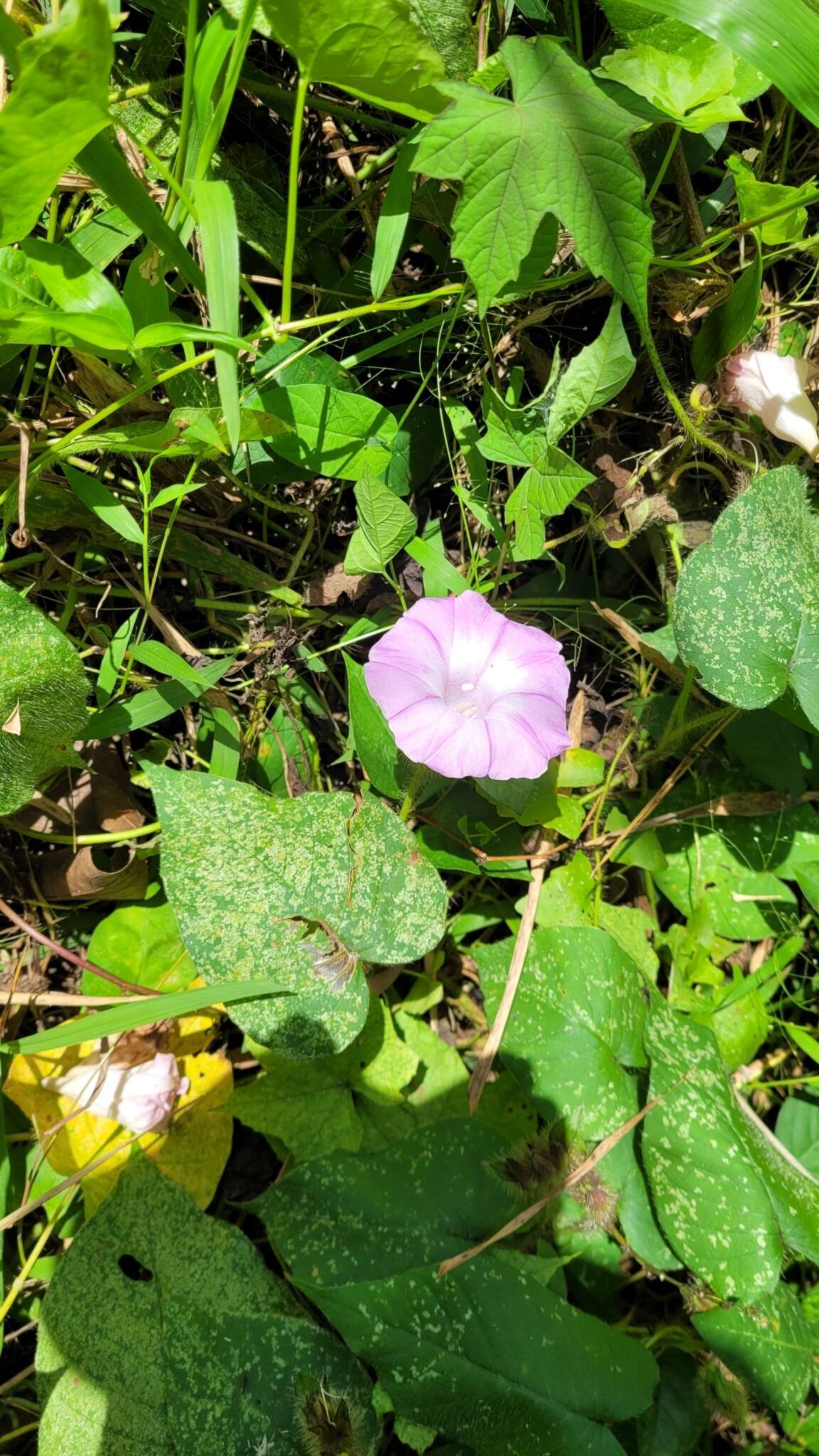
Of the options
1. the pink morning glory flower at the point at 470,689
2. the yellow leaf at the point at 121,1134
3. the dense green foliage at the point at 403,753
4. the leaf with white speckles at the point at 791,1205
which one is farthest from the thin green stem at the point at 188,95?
the leaf with white speckles at the point at 791,1205

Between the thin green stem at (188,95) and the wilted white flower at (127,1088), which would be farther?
the wilted white flower at (127,1088)

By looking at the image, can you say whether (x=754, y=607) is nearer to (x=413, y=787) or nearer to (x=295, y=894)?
(x=413, y=787)

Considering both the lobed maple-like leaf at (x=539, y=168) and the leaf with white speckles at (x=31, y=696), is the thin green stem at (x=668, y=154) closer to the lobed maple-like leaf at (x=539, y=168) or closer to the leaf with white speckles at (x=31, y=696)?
the lobed maple-like leaf at (x=539, y=168)

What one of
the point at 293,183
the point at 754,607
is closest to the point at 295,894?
Result: the point at 754,607

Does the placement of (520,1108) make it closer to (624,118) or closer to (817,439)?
(817,439)

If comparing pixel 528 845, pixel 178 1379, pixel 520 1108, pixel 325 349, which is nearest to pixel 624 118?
pixel 325 349

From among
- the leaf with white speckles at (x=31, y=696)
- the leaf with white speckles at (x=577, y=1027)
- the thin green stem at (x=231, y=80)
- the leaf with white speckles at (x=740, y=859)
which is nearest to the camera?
the thin green stem at (x=231, y=80)

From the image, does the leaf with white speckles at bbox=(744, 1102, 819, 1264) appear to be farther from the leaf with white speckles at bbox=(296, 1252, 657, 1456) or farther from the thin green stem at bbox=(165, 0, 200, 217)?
the thin green stem at bbox=(165, 0, 200, 217)
